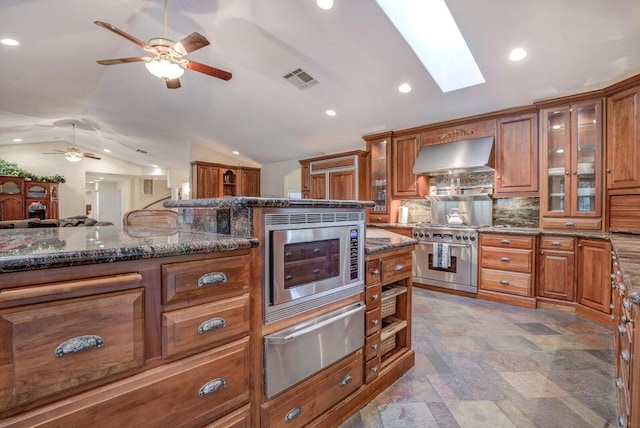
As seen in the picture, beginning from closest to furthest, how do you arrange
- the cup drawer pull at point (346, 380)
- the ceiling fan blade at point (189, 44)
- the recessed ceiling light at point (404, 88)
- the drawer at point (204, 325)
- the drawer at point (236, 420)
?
the drawer at point (204, 325) → the drawer at point (236, 420) → the cup drawer pull at point (346, 380) → the ceiling fan blade at point (189, 44) → the recessed ceiling light at point (404, 88)

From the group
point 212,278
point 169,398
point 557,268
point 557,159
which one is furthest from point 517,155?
point 169,398

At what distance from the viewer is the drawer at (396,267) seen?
1.89m

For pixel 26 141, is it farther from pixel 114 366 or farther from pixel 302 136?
pixel 114 366

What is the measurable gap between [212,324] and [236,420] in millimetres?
431

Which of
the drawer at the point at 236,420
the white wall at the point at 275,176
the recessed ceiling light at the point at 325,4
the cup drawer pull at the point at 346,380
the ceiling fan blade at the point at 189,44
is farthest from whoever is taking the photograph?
the white wall at the point at 275,176

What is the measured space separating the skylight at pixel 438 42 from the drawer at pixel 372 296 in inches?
102

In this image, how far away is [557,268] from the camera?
3299 millimetres

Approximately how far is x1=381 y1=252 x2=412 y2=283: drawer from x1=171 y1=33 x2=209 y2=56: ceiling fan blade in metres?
2.39

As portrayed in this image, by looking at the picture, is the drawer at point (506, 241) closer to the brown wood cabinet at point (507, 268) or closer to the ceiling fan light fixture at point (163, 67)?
the brown wood cabinet at point (507, 268)

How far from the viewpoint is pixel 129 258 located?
3.01ft

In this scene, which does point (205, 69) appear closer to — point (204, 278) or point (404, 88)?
point (404, 88)

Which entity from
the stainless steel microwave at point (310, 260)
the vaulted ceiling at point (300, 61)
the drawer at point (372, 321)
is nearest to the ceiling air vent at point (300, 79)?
the vaulted ceiling at point (300, 61)

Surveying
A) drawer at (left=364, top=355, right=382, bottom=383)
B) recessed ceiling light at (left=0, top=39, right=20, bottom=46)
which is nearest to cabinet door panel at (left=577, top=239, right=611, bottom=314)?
drawer at (left=364, top=355, right=382, bottom=383)

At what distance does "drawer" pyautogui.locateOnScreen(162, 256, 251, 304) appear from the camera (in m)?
1.01
